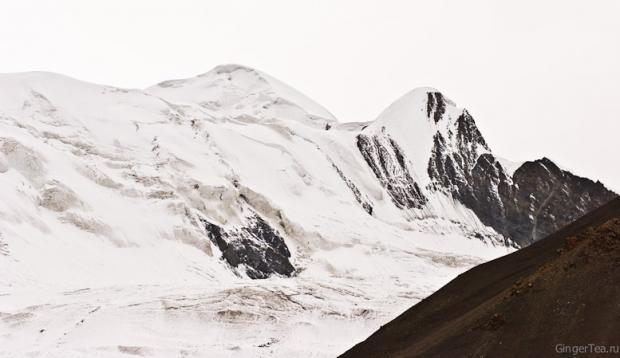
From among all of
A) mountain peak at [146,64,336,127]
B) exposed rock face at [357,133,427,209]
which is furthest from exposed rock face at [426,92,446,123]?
mountain peak at [146,64,336,127]

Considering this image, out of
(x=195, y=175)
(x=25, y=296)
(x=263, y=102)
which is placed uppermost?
(x=263, y=102)

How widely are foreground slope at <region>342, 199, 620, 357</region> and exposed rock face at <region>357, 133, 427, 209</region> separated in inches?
4336

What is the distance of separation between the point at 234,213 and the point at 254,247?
5.72 meters

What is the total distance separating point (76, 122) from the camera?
111562 mm

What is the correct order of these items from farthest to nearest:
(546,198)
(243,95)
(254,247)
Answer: (243,95) < (546,198) < (254,247)

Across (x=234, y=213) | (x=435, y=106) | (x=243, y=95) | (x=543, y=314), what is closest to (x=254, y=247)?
(x=234, y=213)

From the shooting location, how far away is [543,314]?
26.5m

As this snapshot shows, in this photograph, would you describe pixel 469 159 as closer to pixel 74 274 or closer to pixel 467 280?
pixel 74 274

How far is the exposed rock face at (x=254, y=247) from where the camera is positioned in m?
92.8

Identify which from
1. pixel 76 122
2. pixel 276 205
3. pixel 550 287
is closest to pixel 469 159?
pixel 276 205

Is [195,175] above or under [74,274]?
above

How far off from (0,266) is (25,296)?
5.78m

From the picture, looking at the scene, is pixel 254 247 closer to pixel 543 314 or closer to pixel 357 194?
pixel 357 194

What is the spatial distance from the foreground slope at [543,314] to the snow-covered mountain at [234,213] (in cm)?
2366
